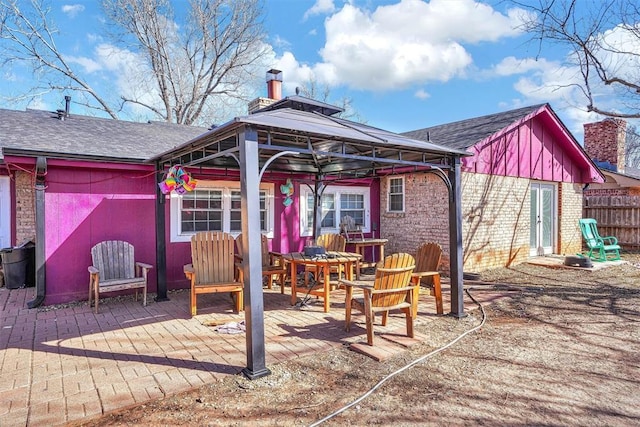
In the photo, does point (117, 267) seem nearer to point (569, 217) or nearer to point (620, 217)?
point (569, 217)

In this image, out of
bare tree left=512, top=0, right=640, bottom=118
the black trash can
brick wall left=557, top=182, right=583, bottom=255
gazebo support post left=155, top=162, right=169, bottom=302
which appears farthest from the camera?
brick wall left=557, top=182, right=583, bottom=255

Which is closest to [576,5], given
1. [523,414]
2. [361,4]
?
[361,4]

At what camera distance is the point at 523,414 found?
2656 mm

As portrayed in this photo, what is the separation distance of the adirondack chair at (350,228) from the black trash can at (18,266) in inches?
246

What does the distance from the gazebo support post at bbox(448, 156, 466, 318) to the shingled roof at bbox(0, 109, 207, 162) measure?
4959 millimetres

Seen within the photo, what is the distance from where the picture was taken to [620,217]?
1228 cm

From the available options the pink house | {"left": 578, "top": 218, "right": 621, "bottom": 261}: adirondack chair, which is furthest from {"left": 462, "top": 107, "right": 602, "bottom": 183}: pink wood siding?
{"left": 578, "top": 218, "right": 621, "bottom": 261}: adirondack chair

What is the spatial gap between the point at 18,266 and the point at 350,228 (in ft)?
21.7

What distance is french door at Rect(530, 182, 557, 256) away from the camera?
10.1 m

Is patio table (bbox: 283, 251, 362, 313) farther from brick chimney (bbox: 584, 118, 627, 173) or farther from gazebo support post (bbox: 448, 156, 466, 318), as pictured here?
brick chimney (bbox: 584, 118, 627, 173)

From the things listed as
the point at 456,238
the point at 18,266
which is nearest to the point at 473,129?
the point at 456,238

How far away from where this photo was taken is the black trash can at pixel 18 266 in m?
6.55

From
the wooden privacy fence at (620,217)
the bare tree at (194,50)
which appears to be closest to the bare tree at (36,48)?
the bare tree at (194,50)

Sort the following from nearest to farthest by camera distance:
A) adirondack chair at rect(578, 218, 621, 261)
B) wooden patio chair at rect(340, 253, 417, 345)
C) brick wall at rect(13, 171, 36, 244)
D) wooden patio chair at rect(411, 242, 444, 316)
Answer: wooden patio chair at rect(340, 253, 417, 345), wooden patio chair at rect(411, 242, 444, 316), brick wall at rect(13, 171, 36, 244), adirondack chair at rect(578, 218, 621, 261)
